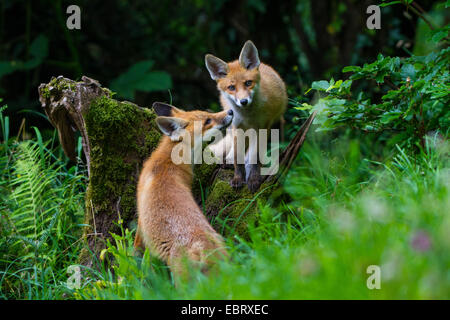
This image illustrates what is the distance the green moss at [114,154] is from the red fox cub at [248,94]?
1.00m

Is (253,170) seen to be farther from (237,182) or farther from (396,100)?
(396,100)

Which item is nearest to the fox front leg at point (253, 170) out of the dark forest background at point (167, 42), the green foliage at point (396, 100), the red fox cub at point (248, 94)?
the red fox cub at point (248, 94)

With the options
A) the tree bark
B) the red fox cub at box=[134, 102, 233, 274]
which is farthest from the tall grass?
the tree bark

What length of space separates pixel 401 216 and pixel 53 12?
876 centimetres

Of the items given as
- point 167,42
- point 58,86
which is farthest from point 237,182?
point 167,42

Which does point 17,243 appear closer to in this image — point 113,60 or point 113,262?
point 113,262

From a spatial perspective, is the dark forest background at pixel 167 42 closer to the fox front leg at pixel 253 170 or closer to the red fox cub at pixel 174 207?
the fox front leg at pixel 253 170

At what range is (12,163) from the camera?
5.81 meters

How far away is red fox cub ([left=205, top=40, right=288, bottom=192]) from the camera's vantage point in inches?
201

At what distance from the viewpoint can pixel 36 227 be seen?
15.9ft

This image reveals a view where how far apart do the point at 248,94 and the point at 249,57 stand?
0.44m

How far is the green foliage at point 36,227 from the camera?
4.41 m
